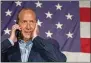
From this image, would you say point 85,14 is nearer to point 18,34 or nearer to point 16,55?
point 18,34

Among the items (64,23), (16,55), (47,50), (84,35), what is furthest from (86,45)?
(16,55)

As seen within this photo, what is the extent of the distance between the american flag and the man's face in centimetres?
94

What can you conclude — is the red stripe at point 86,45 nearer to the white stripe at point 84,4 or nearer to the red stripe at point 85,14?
the red stripe at point 85,14

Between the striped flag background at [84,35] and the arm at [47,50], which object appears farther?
the striped flag background at [84,35]

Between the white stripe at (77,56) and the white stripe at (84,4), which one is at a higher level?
the white stripe at (84,4)

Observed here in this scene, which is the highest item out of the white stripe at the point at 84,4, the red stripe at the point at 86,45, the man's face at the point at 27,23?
the white stripe at the point at 84,4

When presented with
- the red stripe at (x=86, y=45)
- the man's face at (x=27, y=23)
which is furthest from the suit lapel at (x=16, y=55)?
the red stripe at (x=86, y=45)

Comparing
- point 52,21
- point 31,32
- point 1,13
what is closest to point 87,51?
point 52,21

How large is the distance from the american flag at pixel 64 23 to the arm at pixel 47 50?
3.07ft

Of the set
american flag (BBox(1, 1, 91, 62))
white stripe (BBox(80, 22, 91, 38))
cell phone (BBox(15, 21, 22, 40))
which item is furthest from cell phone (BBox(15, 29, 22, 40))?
white stripe (BBox(80, 22, 91, 38))

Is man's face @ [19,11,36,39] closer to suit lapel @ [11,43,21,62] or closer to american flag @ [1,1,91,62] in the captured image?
suit lapel @ [11,43,21,62]

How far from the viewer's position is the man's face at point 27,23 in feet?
6.43

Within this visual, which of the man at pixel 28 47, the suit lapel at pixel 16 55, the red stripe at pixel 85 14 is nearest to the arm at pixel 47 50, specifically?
the man at pixel 28 47

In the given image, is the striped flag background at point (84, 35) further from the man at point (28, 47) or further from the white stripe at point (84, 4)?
the man at point (28, 47)
